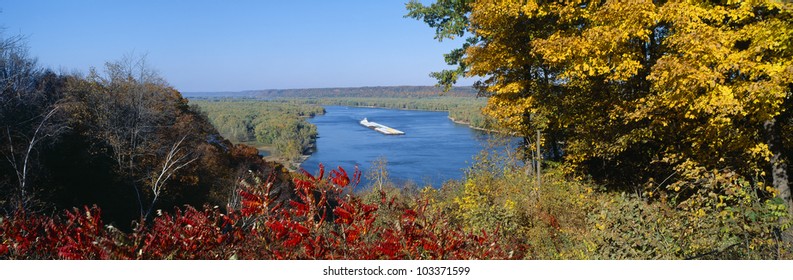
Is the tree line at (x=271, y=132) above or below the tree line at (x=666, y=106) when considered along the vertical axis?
below

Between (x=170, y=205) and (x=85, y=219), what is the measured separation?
659 inches

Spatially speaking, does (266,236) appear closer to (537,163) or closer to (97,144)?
(537,163)

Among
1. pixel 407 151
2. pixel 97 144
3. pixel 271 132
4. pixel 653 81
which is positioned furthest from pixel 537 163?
pixel 271 132

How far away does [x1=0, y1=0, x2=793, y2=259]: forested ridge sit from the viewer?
118 inches

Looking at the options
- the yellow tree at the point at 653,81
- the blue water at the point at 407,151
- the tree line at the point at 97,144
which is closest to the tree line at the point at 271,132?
the blue water at the point at 407,151

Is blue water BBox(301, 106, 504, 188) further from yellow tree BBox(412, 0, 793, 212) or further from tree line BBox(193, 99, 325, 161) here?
yellow tree BBox(412, 0, 793, 212)

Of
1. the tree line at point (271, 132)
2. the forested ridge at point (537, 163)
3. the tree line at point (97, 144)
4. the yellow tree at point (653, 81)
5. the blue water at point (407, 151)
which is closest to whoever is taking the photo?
the forested ridge at point (537, 163)

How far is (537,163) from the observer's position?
10.1m

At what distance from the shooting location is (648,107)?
23.6 feet

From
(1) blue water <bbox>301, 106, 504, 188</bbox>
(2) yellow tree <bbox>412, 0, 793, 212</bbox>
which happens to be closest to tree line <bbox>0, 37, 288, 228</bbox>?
(1) blue water <bbox>301, 106, 504, 188</bbox>

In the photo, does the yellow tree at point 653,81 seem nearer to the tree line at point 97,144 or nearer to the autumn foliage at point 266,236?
the autumn foliage at point 266,236

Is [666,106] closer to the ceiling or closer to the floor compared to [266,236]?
closer to the ceiling

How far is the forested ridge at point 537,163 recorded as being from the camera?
3.00 meters
